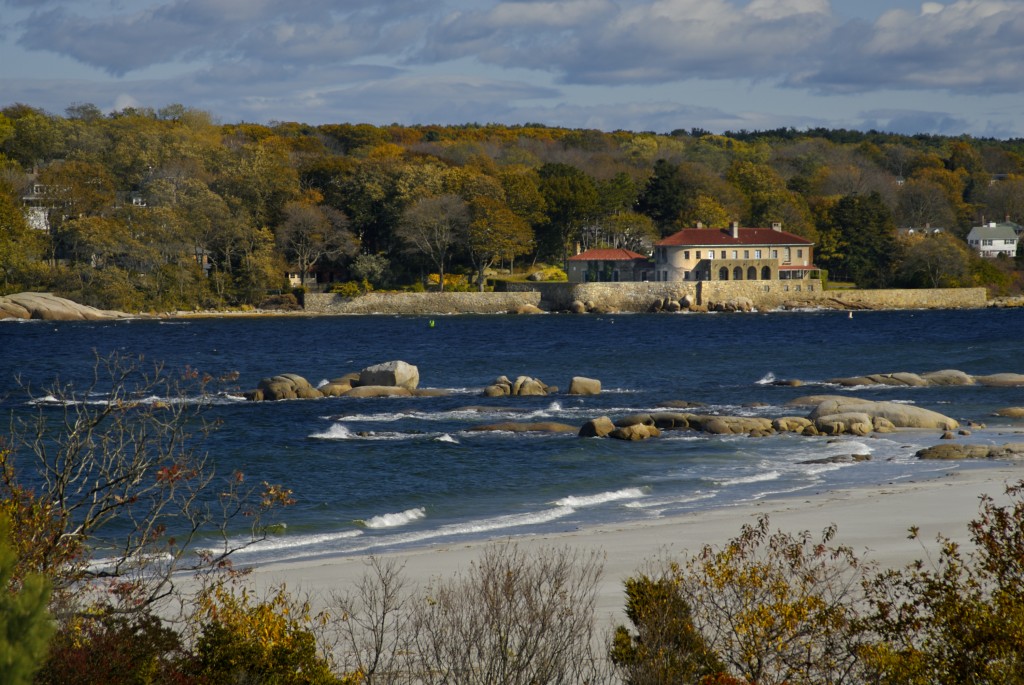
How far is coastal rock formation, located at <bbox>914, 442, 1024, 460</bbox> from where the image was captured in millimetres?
26297

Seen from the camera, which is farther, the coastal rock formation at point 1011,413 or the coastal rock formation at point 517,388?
the coastal rock formation at point 517,388

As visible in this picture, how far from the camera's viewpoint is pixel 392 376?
4322 centimetres

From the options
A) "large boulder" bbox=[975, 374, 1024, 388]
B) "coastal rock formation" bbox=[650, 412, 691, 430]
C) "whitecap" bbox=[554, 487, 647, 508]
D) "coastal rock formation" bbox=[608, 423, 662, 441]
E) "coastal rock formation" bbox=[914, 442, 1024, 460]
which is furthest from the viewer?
"large boulder" bbox=[975, 374, 1024, 388]

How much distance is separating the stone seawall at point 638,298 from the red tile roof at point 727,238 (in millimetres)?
3459

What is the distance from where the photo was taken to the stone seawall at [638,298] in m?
97.1

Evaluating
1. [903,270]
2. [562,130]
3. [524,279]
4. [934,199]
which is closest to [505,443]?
[524,279]

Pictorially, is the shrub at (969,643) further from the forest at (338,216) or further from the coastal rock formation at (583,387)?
the forest at (338,216)

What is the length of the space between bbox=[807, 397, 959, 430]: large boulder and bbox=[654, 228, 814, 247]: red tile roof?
2553 inches

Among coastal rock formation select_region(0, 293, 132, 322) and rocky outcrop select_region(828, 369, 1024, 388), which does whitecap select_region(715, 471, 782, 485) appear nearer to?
rocky outcrop select_region(828, 369, 1024, 388)

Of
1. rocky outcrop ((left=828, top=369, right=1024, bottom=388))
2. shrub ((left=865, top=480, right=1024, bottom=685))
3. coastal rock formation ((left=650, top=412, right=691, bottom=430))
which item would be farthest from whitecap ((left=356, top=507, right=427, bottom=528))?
rocky outcrop ((left=828, top=369, right=1024, bottom=388))

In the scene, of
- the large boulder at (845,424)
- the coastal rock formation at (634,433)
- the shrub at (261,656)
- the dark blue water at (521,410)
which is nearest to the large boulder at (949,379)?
the dark blue water at (521,410)

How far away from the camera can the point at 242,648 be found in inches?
312

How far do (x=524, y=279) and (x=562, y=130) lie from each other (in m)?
91.7

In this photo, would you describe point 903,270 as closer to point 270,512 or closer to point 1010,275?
point 1010,275
